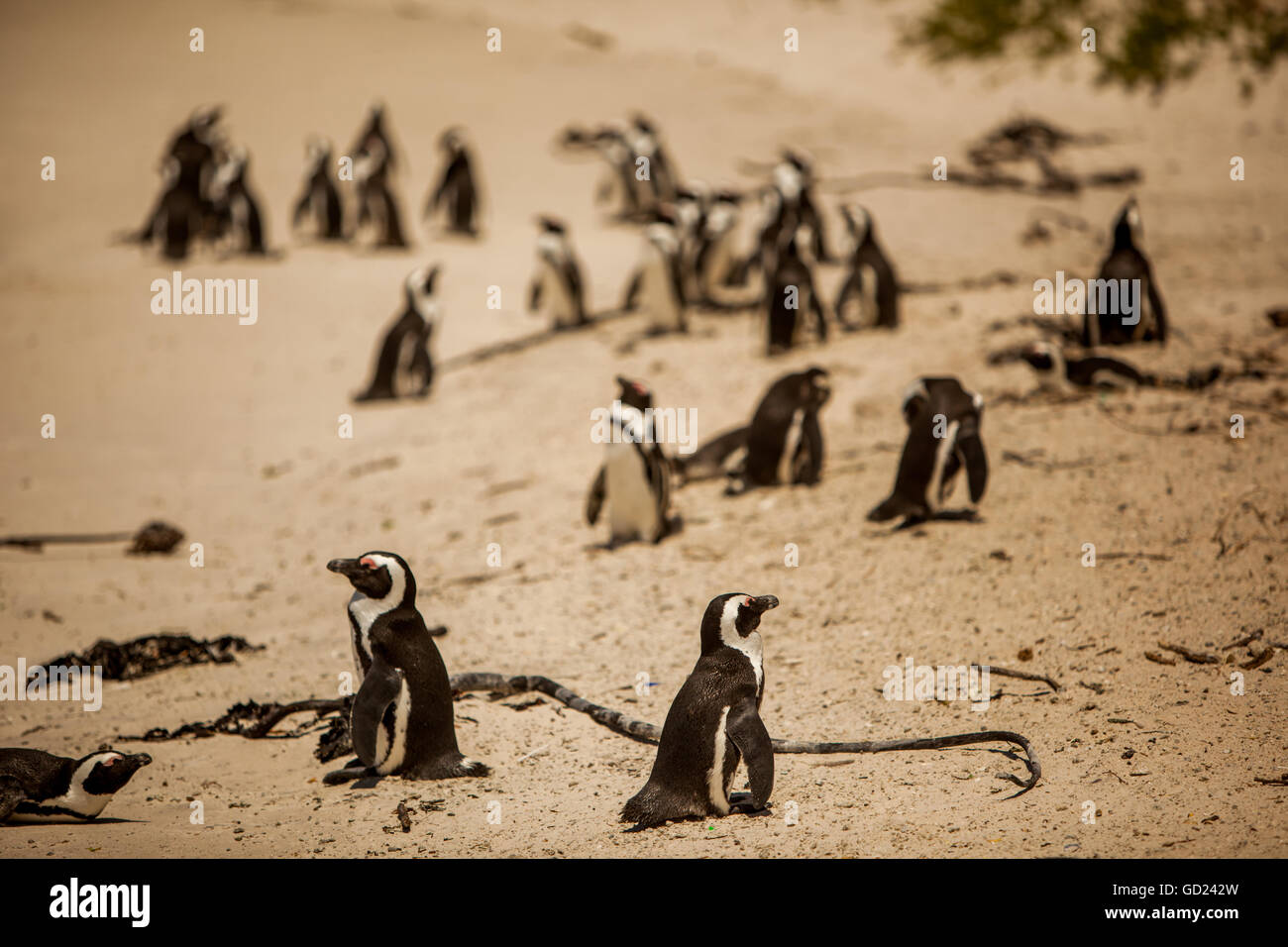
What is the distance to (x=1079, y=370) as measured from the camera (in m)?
7.38

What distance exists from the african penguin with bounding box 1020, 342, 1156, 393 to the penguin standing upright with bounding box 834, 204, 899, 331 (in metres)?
1.99

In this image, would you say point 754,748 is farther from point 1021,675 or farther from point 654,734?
point 1021,675

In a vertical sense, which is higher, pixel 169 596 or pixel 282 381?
pixel 282 381

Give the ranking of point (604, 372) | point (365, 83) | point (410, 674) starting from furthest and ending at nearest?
point (365, 83) < point (604, 372) < point (410, 674)

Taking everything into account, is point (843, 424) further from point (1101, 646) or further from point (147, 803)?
point (147, 803)

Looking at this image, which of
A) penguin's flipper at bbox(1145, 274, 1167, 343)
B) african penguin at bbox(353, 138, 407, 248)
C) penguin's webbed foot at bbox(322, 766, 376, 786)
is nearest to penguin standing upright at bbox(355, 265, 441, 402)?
african penguin at bbox(353, 138, 407, 248)

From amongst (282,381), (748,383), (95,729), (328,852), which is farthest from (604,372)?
(328,852)

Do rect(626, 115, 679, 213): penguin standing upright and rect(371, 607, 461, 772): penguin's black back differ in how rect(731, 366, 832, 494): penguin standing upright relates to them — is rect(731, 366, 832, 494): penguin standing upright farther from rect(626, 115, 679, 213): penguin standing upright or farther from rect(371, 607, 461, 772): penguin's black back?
rect(626, 115, 679, 213): penguin standing upright

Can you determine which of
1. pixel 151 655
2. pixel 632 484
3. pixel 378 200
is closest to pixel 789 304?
pixel 632 484

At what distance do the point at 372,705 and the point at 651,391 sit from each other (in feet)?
13.0

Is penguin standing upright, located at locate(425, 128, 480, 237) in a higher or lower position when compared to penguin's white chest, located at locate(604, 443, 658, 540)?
higher

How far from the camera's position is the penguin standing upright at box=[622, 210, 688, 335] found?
10352 millimetres

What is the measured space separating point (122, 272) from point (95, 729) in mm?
10124
